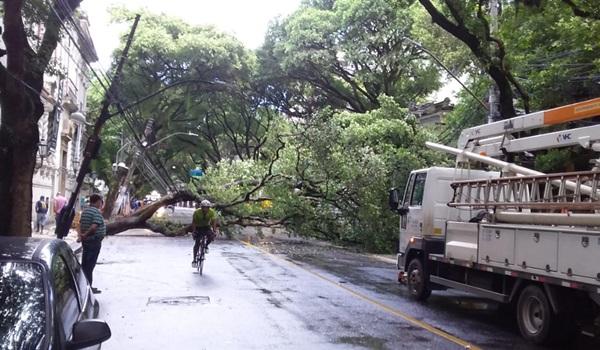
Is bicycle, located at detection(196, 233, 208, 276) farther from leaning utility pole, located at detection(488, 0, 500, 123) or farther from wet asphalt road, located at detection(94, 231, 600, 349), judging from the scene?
leaning utility pole, located at detection(488, 0, 500, 123)

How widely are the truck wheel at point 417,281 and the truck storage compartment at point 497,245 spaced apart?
2.24 metres

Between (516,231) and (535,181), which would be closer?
(516,231)

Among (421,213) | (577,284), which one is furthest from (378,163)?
(577,284)

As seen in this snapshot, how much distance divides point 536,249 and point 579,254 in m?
0.86

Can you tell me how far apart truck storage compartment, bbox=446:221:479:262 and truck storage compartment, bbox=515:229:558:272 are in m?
1.21

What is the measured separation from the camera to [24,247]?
4332 millimetres

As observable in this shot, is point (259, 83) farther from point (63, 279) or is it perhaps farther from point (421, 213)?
point (63, 279)

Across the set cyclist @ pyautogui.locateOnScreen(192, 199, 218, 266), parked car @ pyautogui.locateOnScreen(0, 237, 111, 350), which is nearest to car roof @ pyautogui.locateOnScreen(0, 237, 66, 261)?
parked car @ pyautogui.locateOnScreen(0, 237, 111, 350)

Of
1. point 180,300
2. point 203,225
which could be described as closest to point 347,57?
point 203,225

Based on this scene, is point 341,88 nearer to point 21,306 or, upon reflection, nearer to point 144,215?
point 144,215

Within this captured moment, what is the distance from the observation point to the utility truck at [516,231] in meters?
7.52

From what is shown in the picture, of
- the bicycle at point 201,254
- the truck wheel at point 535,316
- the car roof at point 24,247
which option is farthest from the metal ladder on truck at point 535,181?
the bicycle at point 201,254

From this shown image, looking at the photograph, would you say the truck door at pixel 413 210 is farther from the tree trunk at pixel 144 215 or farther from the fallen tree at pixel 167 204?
the tree trunk at pixel 144 215

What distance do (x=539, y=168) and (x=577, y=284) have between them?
12676 millimetres
